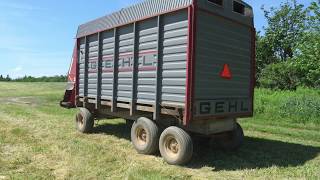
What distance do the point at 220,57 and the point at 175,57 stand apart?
107 centimetres

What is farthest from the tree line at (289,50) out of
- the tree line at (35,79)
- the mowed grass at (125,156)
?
the tree line at (35,79)

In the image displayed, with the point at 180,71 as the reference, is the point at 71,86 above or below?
below

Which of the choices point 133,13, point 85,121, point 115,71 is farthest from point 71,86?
point 133,13

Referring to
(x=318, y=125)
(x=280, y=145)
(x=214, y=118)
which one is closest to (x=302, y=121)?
(x=318, y=125)

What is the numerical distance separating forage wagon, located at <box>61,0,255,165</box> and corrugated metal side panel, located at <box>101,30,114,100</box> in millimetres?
27

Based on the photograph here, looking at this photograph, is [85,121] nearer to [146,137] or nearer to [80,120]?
[80,120]

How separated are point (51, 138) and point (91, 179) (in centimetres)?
441

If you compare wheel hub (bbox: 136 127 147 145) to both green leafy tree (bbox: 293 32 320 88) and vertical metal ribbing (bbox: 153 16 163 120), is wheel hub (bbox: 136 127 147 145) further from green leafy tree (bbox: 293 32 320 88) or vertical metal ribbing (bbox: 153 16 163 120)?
green leafy tree (bbox: 293 32 320 88)

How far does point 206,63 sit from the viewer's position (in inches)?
336

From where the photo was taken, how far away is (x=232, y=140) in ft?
32.0

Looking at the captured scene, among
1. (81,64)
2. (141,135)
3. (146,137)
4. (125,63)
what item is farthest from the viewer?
(81,64)

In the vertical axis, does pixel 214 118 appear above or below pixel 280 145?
above

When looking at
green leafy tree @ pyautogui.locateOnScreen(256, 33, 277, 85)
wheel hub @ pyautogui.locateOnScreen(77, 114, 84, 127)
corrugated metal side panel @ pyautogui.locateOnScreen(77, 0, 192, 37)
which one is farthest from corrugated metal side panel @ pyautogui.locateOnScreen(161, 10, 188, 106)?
green leafy tree @ pyautogui.locateOnScreen(256, 33, 277, 85)

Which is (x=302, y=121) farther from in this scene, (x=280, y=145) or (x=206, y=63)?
(x=206, y=63)
